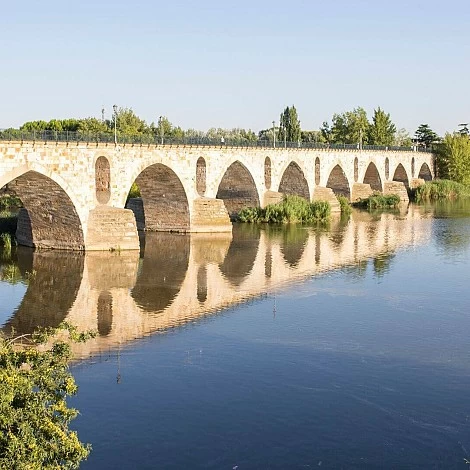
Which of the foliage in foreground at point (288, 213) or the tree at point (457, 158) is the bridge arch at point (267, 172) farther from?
the tree at point (457, 158)

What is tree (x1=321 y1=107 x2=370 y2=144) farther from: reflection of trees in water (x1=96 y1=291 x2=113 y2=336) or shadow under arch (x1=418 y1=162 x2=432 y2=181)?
reflection of trees in water (x1=96 y1=291 x2=113 y2=336)

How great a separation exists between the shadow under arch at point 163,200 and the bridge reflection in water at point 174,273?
1.41 metres

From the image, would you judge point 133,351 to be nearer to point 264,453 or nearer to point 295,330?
point 295,330

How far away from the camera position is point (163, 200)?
153ft

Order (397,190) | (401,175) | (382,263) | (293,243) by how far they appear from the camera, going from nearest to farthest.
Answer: (382,263) → (293,243) → (397,190) → (401,175)

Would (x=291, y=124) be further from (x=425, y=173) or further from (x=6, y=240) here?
(x=6, y=240)

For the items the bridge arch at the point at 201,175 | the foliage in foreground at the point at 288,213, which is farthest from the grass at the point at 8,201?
the foliage in foreground at the point at 288,213

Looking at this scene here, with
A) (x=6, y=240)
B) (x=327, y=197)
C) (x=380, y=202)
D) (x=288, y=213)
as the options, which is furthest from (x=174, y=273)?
(x=380, y=202)

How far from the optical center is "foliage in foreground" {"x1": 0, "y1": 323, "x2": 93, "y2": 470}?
10.9m

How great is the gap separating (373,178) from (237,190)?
29191mm

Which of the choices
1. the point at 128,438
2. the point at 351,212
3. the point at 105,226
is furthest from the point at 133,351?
the point at 351,212

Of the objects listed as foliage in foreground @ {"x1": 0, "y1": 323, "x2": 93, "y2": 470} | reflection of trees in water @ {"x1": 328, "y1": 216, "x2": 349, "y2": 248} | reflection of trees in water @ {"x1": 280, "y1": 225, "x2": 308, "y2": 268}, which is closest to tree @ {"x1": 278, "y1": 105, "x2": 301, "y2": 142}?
reflection of trees in water @ {"x1": 328, "y1": 216, "x2": 349, "y2": 248}

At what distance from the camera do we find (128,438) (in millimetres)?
15617

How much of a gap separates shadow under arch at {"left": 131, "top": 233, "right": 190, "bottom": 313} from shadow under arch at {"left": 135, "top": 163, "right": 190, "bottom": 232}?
3.99ft
